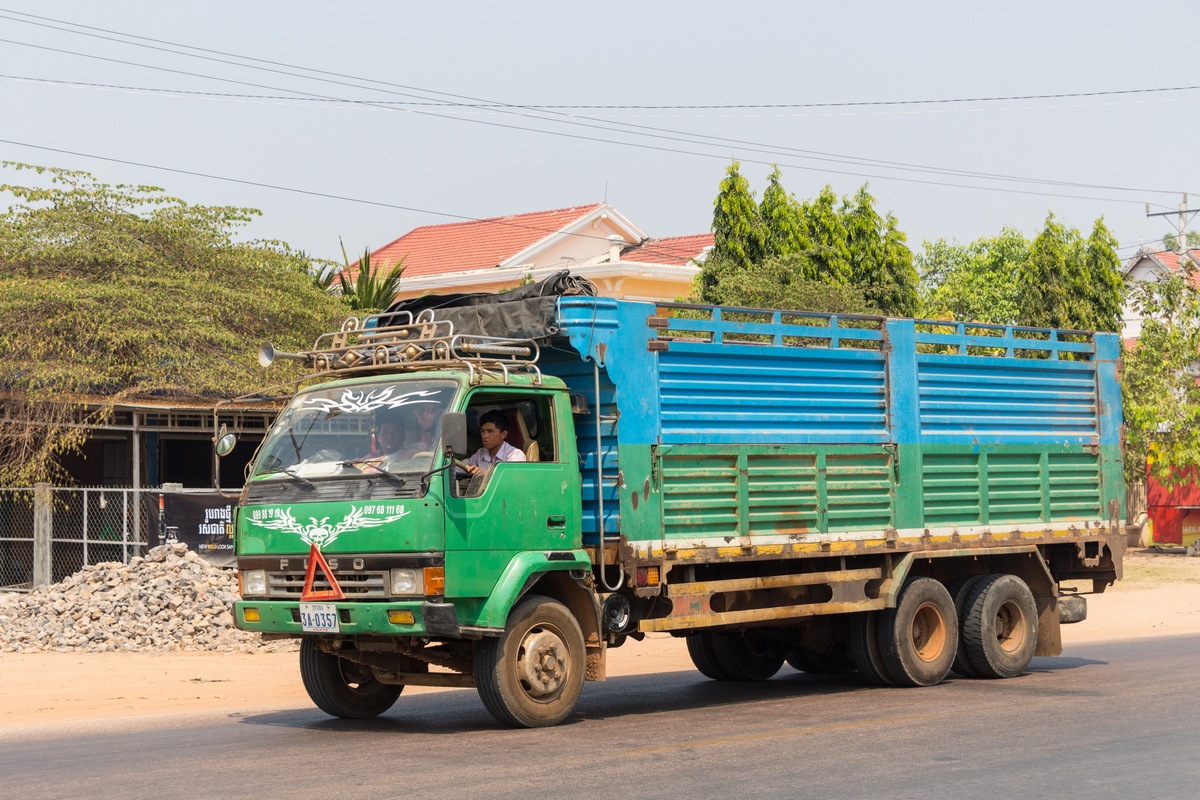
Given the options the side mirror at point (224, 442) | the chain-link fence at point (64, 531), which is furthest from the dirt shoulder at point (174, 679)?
the chain-link fence at point (64, 531)

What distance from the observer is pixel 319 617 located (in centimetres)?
940

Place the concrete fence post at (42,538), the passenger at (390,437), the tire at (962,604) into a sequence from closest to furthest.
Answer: the passenger at (390,437) → the tire at (962,604) → the concrete fence post at (42,538)

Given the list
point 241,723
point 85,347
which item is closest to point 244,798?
point 241,723

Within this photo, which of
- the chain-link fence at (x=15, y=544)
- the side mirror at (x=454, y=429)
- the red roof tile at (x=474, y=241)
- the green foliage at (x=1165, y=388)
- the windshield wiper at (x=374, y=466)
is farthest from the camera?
the red roof tile at (x=474, y=241)

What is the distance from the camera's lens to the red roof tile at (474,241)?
48.6m

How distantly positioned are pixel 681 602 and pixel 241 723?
3391mm

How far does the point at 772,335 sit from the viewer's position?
11.2m

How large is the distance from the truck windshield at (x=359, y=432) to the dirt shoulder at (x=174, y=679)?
2.65 meters

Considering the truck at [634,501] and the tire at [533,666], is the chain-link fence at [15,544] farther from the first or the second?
the tire at [533,666]

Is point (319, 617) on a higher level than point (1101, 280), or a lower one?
lower

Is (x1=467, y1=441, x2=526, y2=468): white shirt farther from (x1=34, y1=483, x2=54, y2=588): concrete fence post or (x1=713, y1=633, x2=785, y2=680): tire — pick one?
(x1=34, y1=483, x2=54, y2=588): concrete fence post

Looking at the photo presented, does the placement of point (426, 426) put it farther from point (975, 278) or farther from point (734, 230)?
point (975, 278)

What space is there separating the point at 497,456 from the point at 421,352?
908mm

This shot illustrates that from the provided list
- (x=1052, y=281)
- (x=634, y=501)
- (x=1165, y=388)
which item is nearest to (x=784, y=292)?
(x=1052, y=281)
